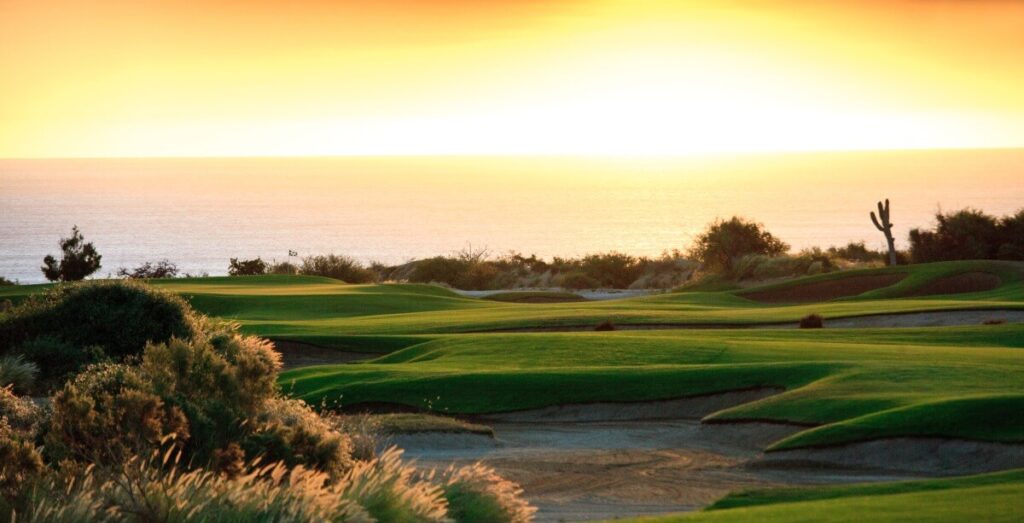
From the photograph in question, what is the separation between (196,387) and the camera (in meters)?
15.3

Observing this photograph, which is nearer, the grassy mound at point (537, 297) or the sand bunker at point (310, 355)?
the sand bunker at point (310, 355)

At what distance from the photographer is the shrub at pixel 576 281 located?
61375 millimetres

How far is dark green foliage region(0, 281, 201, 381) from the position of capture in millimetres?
26469

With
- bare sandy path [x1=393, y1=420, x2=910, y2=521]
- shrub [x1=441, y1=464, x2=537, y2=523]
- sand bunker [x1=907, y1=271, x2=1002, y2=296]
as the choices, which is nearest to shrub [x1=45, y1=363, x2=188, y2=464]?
shrub [x1=441, y1=464, x2=537, y2=523]

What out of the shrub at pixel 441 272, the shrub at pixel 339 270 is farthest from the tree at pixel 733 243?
the shrub at pixel 339 270

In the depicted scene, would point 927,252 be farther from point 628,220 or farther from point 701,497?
point 628,220

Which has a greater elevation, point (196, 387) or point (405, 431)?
point (196, 387)

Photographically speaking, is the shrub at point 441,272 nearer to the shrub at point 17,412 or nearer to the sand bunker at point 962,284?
the sand bunker at point 962,284

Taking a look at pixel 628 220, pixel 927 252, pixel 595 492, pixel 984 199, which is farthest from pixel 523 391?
pixel 984 199

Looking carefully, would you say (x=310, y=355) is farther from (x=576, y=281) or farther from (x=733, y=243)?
(x=576, y=281)

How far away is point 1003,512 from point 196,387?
28.4ft

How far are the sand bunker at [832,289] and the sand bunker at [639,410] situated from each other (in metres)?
23.2

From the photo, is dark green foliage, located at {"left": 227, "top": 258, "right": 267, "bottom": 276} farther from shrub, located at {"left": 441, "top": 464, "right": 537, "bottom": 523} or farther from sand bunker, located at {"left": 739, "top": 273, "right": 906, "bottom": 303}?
shrub, located at {"left": 441, "top": 464, "right": 537, "bottom": 523}

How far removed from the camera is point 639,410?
23031 mm
